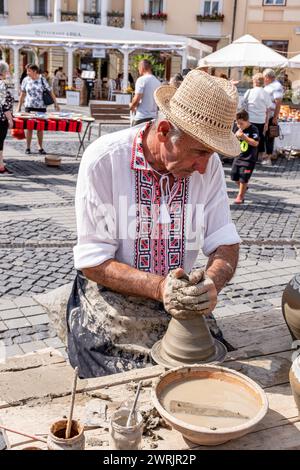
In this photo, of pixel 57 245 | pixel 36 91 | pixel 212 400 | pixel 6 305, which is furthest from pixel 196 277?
pixel 36 91

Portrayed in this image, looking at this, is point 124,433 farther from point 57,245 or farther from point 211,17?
point 211,17

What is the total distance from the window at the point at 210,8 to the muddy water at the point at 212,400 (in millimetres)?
31986

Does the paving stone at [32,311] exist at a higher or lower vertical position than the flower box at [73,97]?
higher

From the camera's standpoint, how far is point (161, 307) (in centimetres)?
227

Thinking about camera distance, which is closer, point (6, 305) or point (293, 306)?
point (293, 306)

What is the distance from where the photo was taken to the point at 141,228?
2299 mm

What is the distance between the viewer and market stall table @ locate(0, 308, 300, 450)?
1542mm

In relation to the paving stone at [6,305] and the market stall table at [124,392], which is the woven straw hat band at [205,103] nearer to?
the market stall table at [124,392]

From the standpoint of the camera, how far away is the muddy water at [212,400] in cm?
153

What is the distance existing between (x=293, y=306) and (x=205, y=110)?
816mm

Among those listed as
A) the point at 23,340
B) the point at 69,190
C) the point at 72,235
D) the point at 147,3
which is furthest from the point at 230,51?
the point at 147,3

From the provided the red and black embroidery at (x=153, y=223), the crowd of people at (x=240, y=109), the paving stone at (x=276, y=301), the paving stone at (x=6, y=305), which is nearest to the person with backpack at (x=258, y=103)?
the crowd of people at (x=240, y=109)
